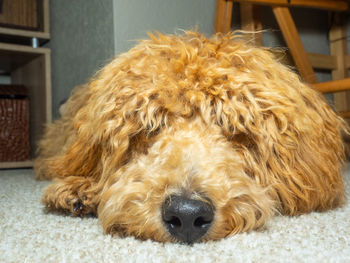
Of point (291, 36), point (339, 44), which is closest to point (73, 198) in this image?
point (291, 36)

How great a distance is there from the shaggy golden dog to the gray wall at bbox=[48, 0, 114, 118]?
1.23 meters

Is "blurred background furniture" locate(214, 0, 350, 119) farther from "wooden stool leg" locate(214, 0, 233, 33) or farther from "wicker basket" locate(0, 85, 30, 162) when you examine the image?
"wicker basket" locate(0, 85, 30, 162)

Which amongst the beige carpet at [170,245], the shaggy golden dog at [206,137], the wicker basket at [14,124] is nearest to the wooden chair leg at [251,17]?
the shaggy golden dog at [206,137]

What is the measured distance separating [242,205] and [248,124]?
23 centimetres

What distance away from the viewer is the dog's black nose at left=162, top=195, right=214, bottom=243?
0.78 m

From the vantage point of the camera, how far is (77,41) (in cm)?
268

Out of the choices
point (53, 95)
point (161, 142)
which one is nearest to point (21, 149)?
point (53, 95)

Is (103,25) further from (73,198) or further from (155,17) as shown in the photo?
(73,198)

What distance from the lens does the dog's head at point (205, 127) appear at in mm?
919

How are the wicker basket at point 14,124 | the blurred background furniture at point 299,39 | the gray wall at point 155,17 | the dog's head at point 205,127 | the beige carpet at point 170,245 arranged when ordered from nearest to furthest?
the beige carpet at point 170,245, the dog's head at point 205,127, the blurred background furniture at point 299,39, the gray wall at point 155,17, the wicker basket at point 14,124

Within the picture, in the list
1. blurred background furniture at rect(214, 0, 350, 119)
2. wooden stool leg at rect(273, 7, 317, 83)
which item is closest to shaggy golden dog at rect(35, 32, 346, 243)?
Answer: blurred background furniture at rect(214, 0, 350, 119)

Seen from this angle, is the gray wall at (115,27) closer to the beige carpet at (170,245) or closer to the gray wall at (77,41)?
the gray wall at (77,41)

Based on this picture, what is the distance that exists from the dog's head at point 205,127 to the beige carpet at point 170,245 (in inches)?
2.0

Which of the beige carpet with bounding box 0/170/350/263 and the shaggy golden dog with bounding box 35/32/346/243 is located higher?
the shaggy golden dog with bounding box 35/32/346/243
